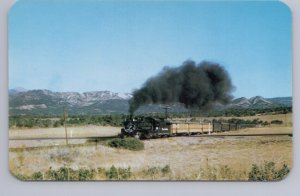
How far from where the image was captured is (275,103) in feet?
15.9

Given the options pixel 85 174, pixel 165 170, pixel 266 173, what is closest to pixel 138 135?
pixel 165 170

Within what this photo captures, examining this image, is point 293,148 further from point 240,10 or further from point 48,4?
point 48,4

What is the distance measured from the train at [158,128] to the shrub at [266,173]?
475mm

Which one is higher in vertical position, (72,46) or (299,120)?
(72,46)

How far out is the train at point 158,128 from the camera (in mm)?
4977

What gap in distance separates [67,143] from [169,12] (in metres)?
1.35

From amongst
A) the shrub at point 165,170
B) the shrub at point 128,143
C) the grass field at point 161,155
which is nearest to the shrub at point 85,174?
the grass field at point 161,155

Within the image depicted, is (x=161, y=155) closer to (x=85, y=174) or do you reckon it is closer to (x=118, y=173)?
(x=118, y=173)

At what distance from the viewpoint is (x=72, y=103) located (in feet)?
16.6

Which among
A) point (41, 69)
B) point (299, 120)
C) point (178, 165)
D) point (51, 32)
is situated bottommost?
point (178, 165)

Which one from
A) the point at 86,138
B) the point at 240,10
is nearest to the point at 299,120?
the point at 240,10

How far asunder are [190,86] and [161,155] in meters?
0.61

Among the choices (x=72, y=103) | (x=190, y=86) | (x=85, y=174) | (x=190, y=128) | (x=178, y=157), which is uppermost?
(x=190, y=86)

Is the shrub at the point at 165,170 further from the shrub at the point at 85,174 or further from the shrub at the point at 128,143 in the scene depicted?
the shrub at the point at 85,174
